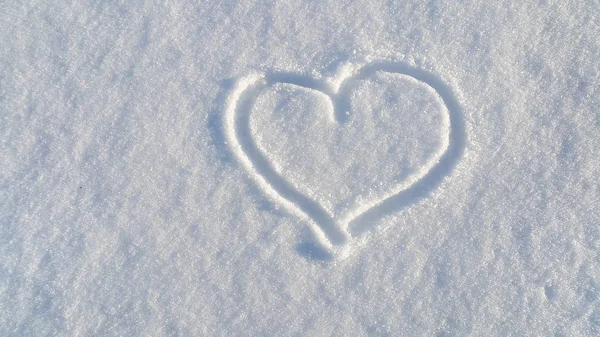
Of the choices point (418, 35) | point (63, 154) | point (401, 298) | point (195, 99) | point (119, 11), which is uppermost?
point (119, 11)

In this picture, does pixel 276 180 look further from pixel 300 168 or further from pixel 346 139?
pixel 346 139

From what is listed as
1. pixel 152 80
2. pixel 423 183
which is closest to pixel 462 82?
pixel 423 183

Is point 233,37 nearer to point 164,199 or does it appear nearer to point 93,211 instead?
point 164,199

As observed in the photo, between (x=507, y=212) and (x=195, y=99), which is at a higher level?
(x=195, y=99)

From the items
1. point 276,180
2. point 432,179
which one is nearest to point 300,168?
point 276,180

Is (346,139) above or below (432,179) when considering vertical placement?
above

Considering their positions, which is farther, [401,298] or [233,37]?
[233,37]
